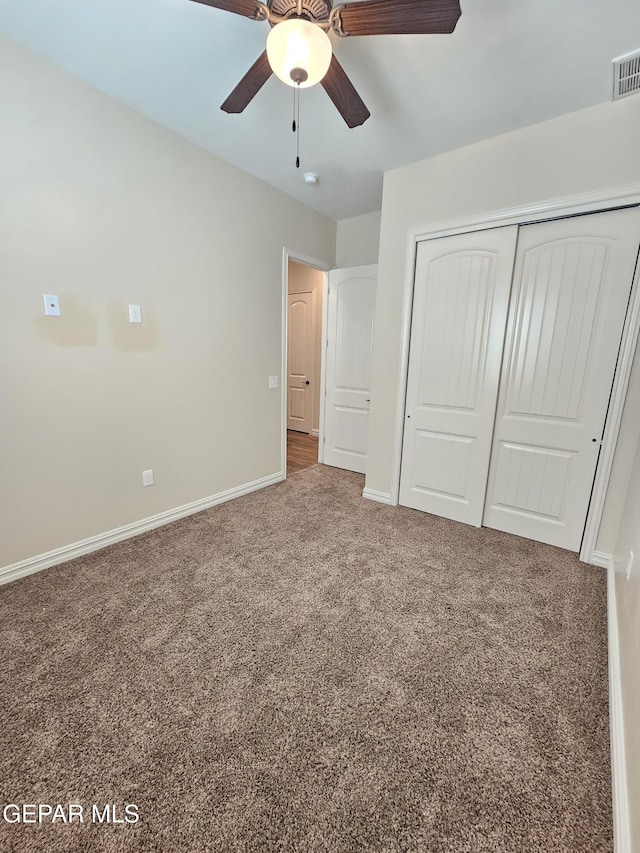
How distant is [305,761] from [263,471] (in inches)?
99.6

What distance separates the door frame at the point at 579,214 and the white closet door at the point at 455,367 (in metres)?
0.06

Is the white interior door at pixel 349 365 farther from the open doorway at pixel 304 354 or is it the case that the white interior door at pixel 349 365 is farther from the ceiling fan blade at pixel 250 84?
the ceiling fan blade at pixel 250 84

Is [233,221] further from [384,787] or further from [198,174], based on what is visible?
[384,787]

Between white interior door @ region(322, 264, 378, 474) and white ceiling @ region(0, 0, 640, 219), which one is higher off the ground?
white ceiling @ region(0, 0, 640, 219)

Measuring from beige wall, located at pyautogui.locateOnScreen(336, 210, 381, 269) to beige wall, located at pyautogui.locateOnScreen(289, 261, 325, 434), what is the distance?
1.18m

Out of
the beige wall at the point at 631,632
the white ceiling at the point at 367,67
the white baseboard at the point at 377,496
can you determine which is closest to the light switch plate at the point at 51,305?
the white ceiling at the point at 367,67

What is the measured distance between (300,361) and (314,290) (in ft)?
3.58

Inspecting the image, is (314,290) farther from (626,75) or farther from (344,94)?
(626,75)

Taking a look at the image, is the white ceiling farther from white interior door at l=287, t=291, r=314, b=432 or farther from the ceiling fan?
white interior door at l=287, t=291, r=314, b=432

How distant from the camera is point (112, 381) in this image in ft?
7.75

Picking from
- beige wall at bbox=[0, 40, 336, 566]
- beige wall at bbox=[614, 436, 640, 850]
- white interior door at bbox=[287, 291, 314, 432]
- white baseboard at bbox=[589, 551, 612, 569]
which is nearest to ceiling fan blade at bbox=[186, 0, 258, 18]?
beige wall at bbox=[0, 40, 336, 566]

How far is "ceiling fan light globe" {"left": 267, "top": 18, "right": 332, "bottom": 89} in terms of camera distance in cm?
130

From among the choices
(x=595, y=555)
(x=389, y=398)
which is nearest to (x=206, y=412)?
(x=389, y=398)
